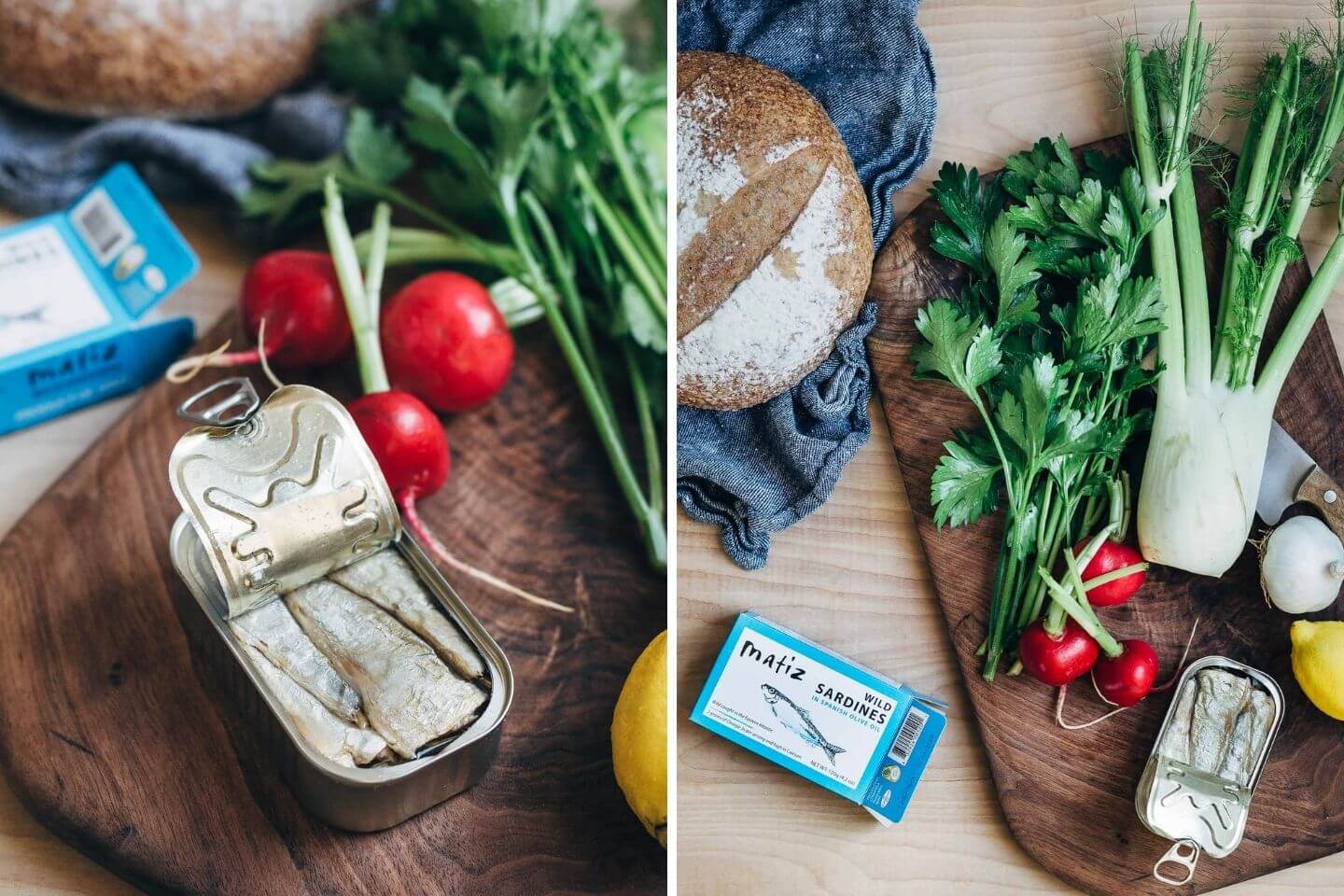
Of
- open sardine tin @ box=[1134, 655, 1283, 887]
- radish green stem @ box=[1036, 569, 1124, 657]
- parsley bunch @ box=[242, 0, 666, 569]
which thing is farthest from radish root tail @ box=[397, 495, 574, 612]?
open sardine tin @ box=[1134, 655, 1283, 887]

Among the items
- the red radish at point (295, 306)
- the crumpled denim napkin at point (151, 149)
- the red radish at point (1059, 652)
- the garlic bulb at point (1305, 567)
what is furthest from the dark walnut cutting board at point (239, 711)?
the garlic bulb at point (1305, 567)

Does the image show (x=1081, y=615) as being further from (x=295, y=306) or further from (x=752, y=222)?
(x=295, y=306)

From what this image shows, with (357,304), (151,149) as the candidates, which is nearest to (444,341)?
(357,304)

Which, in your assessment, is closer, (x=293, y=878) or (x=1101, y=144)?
(x=293, y=878)

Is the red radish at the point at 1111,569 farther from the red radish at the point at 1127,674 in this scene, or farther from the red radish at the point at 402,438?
the red radish at the point at 402,438

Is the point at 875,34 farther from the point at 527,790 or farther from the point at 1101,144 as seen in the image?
the point at 527,790

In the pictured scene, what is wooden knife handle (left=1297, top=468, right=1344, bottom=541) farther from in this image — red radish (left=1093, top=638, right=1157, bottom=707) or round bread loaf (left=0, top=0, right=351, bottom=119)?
round bread loaf (left=0, top=0, right=351, bottom=119)

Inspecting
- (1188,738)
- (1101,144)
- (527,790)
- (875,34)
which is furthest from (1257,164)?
(527,790)
